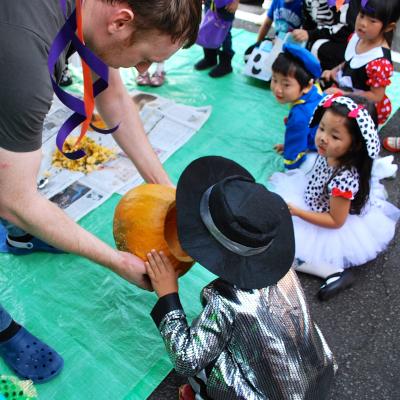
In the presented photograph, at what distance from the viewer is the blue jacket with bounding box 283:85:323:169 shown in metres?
2.55

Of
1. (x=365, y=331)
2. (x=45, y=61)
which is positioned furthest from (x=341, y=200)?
(x=45, y=61)

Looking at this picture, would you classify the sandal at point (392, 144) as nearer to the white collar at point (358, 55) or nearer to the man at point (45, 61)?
the white collar at point (358, 55)

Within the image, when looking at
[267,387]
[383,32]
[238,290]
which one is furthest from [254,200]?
[383,32]

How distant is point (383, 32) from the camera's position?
8.94 feet

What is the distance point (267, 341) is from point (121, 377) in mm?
696

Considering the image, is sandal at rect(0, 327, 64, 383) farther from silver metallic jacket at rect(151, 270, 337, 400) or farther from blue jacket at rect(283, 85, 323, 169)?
blue jacket at rect(283, 85, 323, 169)

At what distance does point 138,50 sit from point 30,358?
1205mm

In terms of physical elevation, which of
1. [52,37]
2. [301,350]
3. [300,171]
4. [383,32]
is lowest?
[300,171]

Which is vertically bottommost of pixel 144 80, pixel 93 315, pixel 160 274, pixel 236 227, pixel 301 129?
pixel 93 315

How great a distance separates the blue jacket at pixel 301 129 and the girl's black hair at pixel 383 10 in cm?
56

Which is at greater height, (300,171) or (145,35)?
(145,35)

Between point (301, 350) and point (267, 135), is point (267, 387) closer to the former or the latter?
point (301, 350)

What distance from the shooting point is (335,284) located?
2033 mm

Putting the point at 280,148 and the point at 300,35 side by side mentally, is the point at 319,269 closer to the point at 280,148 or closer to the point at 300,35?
the point at 280,148
